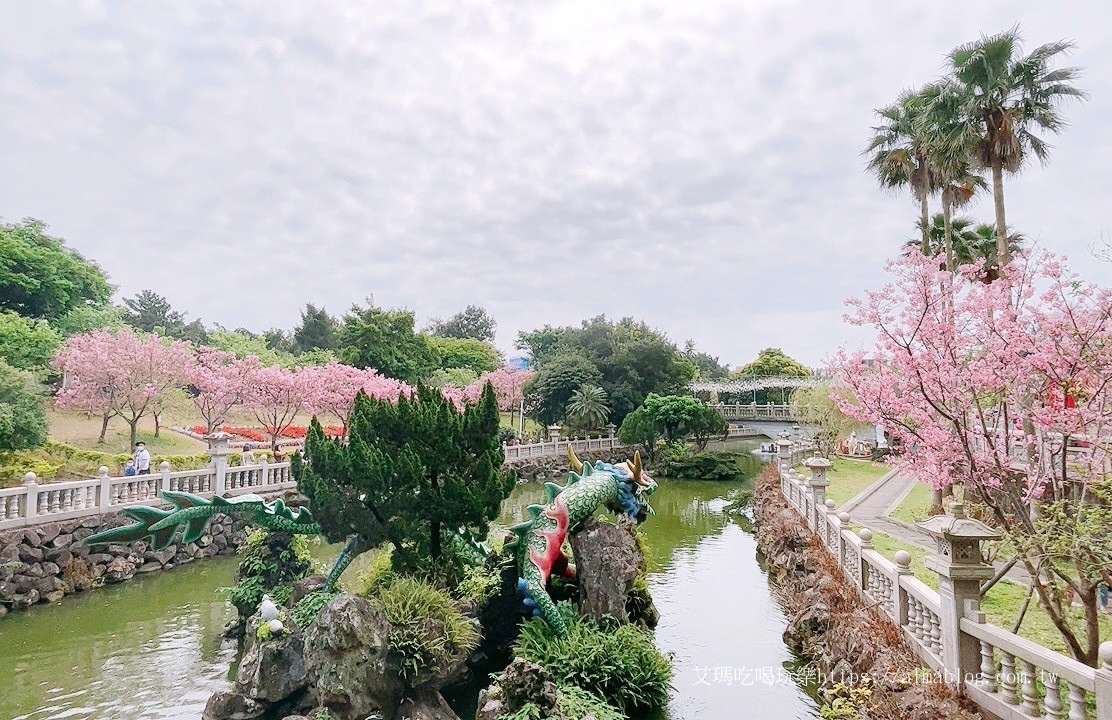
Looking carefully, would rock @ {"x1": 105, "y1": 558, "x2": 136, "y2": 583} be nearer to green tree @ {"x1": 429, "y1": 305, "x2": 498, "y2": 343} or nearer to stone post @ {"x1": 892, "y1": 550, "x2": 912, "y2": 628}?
stone post @ {"x1": 892, "y1": 550, "x2": 912, "y2": 628}

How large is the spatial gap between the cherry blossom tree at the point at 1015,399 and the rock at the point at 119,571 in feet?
37.7

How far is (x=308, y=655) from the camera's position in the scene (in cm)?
580

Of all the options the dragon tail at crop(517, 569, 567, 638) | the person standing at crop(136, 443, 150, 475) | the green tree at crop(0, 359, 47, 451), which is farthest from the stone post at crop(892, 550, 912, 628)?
the green tree at crop(0, 359, 47, 451)

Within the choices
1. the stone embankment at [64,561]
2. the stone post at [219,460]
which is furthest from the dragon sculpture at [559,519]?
the stone post at [219,460]

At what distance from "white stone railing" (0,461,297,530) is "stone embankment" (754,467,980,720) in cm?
1023

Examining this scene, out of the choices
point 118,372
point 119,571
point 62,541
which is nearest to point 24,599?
point 62,541

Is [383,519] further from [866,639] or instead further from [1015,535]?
[1015,535]

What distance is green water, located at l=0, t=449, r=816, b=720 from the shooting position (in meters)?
6.57

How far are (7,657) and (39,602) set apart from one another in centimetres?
219

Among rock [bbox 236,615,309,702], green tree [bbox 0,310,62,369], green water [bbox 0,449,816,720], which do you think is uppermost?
green tree [bbox 0,310,62,369]

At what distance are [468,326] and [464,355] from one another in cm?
1560

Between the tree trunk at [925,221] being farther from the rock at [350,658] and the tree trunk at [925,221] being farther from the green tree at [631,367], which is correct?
the green tree at [631,367]

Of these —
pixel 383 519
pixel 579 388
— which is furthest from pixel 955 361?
pixel 579 388

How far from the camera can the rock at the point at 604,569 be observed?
23.0 feet
